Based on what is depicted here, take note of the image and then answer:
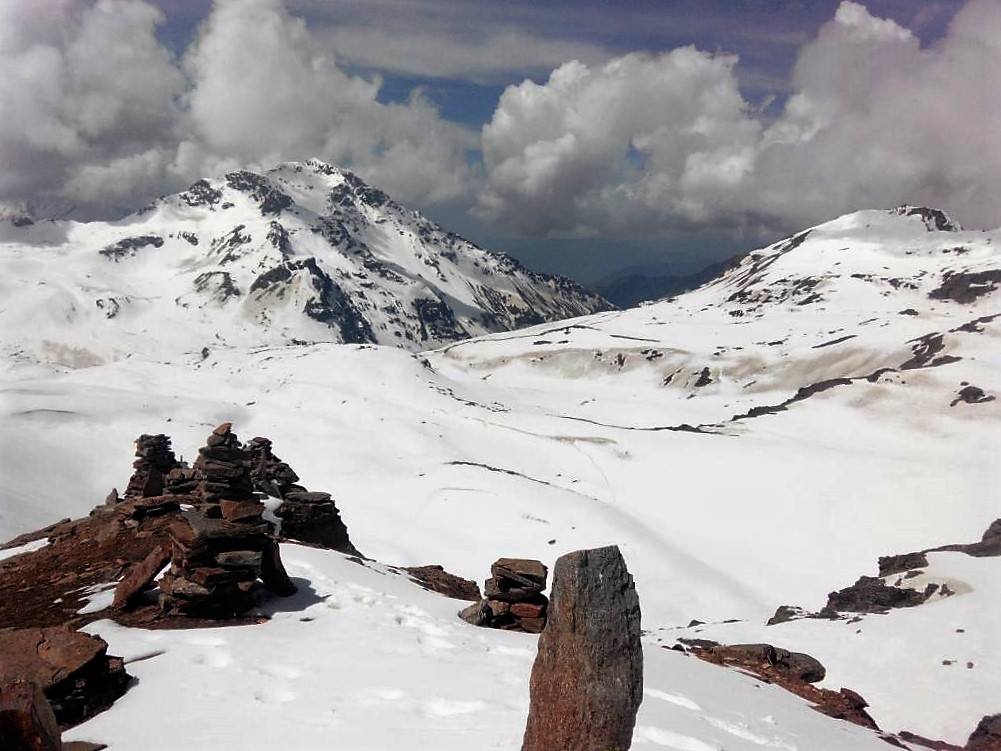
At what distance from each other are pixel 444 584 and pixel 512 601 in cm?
671

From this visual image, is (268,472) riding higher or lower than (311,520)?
higher

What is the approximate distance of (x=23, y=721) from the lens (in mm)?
7258

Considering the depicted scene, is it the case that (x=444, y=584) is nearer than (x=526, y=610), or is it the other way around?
(x=526, y=610)

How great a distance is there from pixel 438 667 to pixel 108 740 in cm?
587

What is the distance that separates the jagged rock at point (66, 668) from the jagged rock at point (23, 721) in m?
3.43

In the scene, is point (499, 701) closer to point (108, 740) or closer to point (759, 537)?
point (108, 740)

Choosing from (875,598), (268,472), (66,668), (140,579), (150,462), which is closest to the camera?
(66,668)

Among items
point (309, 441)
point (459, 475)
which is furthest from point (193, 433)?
Result: point (459, 475)

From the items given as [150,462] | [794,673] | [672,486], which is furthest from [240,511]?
[672,486]

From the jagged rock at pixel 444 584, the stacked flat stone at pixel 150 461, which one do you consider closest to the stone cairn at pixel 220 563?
→ the jagged rock at pixel 444 584

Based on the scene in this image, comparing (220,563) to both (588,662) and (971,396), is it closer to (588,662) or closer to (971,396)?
(588,662)

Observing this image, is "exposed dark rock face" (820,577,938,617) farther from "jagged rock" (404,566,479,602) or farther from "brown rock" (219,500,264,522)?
"brown rock" (219,500,264,522)

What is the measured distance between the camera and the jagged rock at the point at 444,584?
23.4m

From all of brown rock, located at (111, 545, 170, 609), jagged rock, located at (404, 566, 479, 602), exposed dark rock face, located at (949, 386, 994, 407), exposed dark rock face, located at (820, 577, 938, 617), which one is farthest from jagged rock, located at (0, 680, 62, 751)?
exposed dark rock face, located at (949, 386, 994, 407)
